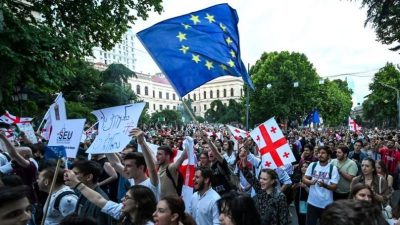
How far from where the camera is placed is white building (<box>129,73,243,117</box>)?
11800cm

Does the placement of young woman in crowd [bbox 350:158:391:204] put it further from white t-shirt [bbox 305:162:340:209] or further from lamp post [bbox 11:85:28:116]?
lamp post [bbox 11:85:28:116]

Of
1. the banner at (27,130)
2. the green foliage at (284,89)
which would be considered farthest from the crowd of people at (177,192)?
the green foliage at (284,89)

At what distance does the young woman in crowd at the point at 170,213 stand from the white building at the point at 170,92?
109 m

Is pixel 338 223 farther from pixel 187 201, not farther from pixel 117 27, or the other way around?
pixel 117 27

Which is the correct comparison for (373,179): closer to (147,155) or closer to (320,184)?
(320,184)

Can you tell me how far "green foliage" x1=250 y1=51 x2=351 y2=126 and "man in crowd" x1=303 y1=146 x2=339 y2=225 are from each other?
47.3 meters

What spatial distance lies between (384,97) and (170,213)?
69.9 meters

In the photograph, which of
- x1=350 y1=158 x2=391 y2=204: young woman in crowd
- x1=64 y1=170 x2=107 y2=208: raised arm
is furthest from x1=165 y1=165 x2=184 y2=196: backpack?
x1=350 y1=158 x2=391 y2=204: young woman in crowd

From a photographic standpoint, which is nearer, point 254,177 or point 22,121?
point 254,177

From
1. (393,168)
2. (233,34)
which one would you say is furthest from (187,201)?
(393,168)

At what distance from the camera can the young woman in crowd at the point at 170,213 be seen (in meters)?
3.61

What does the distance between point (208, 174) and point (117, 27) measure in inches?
567

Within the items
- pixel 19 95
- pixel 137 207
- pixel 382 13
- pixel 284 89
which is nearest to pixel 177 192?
pixel 137 207

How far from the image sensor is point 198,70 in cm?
634
